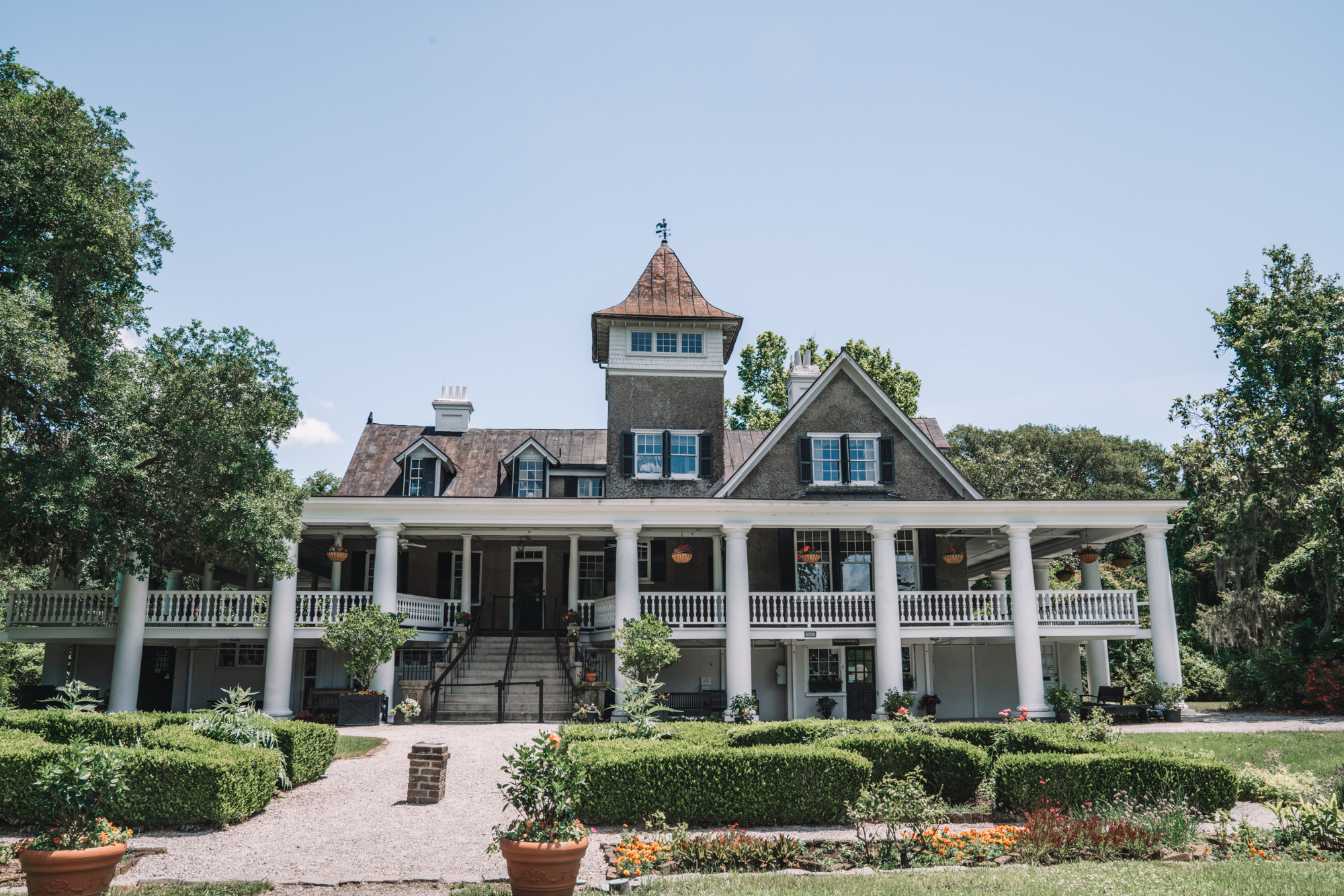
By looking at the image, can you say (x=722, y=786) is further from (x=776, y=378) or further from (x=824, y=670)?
(x=776, y=378)

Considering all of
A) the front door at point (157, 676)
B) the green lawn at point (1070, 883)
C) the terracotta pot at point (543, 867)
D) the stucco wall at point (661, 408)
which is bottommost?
the green lawn at point (1070, 883)

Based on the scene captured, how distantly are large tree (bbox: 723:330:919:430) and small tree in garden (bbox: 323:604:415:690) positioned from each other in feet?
81.5

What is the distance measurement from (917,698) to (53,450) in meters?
20.0

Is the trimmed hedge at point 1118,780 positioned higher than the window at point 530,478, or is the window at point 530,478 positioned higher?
the window at point 530,478

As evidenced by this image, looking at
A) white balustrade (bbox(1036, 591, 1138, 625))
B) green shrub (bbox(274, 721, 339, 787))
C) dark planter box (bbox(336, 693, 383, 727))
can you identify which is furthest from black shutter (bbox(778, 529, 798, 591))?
green shrub (bbox(274, 721, 339, 787))

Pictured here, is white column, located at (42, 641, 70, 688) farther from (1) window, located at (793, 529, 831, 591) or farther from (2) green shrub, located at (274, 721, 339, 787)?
Result: (1) window, located at (793, 529, 831, 591)

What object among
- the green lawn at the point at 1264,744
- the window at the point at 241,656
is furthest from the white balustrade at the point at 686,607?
the window at the point at 241,656

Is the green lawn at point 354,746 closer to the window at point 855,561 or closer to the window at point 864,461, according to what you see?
the window at point 855,561

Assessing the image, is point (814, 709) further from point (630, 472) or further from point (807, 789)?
point (807, 789)

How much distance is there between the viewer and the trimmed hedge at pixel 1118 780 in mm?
11383

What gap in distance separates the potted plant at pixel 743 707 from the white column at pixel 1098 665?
35.9 ft

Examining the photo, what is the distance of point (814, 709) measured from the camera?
83.1 ft

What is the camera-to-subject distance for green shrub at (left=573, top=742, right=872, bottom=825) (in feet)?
37.3

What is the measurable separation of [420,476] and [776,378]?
22550mm
